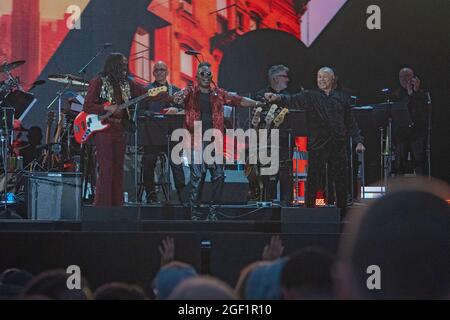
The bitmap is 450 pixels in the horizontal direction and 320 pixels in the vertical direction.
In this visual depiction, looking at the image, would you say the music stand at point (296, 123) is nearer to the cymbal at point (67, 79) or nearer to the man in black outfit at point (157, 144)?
the man in black outfit at point (157, 144)

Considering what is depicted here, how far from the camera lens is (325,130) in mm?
7469

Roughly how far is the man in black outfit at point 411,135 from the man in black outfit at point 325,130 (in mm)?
976

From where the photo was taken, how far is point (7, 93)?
7898 millimetres

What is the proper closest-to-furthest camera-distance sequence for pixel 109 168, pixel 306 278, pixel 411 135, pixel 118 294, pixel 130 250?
1. pixel 306 278
2. pixel 118 294
3. pixel 130 250
4. pixel 109 168
5. pixel 411 135

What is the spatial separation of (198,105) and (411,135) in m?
2.57

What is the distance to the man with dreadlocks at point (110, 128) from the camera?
23.5 ft

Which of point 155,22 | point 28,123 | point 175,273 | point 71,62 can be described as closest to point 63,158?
point 28,123

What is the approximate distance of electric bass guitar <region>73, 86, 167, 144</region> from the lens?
23.7ft

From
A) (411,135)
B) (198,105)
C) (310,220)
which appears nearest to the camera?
(310,220)

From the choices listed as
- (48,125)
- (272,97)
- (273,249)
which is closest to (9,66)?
(48,125)

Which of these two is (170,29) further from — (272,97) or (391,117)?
(391,117)

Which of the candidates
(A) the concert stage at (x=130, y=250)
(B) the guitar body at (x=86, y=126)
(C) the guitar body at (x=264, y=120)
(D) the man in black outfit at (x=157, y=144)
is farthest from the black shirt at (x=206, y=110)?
(A) the concert stage at (x=130, y=250)
